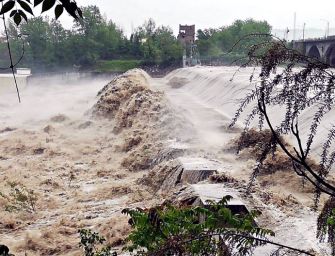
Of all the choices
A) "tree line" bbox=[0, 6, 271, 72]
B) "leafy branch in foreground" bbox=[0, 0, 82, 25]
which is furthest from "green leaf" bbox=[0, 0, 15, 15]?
"tree line" bbox=[0, 6, 271, 72]

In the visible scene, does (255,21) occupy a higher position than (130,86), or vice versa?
(255,21)

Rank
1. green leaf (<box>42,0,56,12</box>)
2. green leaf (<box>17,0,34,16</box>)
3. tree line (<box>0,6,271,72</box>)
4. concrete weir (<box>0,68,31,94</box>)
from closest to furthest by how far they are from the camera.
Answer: green leaf (<box>42,0,56,12</box>) → green leaf (<box>17,0,34,16</box>) → concrete weir (<box>0,68,31,94</box>) → tree line (<box>0,6,271,72</box>)

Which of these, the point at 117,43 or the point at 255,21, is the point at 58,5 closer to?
the point at 117,43

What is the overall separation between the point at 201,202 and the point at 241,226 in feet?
14.3

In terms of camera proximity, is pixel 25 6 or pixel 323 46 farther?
pixel 323 46

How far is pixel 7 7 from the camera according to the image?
6.89 ft

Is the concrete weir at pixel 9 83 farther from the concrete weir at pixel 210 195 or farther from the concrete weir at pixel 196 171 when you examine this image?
the concrete weir at pixel 210 195

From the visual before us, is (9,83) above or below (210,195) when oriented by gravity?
below

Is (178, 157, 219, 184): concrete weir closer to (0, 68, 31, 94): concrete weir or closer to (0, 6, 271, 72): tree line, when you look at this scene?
(0, 68, 31, 94): concrete weir

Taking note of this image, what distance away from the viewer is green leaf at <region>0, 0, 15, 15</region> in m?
2.08

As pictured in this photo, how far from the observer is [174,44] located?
57938 millimetres

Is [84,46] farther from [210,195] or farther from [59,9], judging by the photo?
[59,9]

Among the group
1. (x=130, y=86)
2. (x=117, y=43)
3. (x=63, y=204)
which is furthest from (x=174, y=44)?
(x=63, y=204)

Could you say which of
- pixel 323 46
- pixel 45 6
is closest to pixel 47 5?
pixel 45 6
